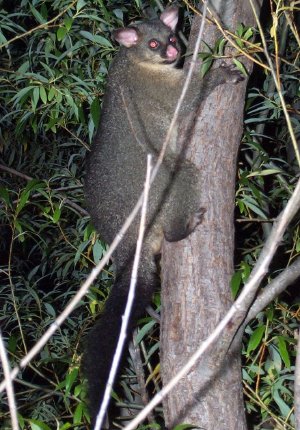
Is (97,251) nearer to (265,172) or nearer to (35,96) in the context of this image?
(35,96)

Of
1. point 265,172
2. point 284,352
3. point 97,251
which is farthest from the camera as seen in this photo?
point 97,251

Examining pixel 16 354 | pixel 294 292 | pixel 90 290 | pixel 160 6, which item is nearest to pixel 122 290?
pixel 90 290

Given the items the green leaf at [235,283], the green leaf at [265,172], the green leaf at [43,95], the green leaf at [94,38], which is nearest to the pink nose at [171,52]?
the green leaf at [94,38]

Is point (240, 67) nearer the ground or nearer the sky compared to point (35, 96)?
nearer the sky

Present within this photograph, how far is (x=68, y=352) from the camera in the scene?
13.5 feet

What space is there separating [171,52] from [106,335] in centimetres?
183

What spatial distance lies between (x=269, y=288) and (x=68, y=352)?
166 cm

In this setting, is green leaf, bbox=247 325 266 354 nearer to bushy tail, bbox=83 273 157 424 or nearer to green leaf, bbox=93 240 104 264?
bushy tail, bbox=83 273 157 424

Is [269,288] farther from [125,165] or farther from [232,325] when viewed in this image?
[125,165]

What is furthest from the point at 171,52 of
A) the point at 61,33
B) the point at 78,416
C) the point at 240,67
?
the point at 78,416

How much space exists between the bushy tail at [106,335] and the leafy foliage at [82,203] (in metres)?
0.14

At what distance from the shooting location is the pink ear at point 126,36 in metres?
4.16

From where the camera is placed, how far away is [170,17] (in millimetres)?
4234

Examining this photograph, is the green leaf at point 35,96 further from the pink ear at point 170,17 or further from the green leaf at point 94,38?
the pink ear at point 170,17
